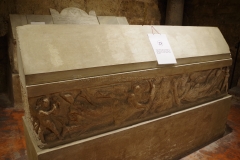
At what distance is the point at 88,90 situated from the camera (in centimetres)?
149

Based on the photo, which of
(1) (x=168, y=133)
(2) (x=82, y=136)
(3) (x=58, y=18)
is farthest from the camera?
(3) (x=58, y=18)

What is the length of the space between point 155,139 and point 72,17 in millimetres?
2858

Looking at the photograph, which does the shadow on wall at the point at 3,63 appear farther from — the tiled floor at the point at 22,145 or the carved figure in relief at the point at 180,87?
the carved figure in relief at the point at 180,87

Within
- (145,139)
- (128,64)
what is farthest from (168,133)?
(128,64)

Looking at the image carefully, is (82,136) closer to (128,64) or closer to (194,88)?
(128,64)

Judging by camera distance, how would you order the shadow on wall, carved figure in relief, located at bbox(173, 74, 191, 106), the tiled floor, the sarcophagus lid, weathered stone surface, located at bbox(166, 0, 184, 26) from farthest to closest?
weathered stone surface, located at bbox(166, 0, 184, 26) → the shadow on wall → the tiled floor → carved figure in relief, located at bbox(173, 74, 191, 106) → the sarcophagus lid

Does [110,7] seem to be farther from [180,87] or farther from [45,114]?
[45,114]

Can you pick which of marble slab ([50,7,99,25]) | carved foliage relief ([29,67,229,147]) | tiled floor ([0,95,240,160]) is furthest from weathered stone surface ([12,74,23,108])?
carved foliage relief ([29,67,229,147])

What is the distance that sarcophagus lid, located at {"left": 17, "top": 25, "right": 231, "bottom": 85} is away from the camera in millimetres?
1328

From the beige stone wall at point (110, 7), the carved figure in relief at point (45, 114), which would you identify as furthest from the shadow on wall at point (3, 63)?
the carved figure in relief at point (45, 114)

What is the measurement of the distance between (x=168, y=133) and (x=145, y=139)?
1.06ft

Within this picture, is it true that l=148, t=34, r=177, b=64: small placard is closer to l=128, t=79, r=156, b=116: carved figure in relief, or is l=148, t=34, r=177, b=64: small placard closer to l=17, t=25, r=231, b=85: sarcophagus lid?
l=17, t=25, r=231, b=85: sarcophagus lid

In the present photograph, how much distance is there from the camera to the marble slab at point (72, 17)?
3611 millimetres

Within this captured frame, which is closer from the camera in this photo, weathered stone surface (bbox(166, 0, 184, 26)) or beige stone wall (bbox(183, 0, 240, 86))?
beige stone wall (bbox(183, 0, 240, 86))
